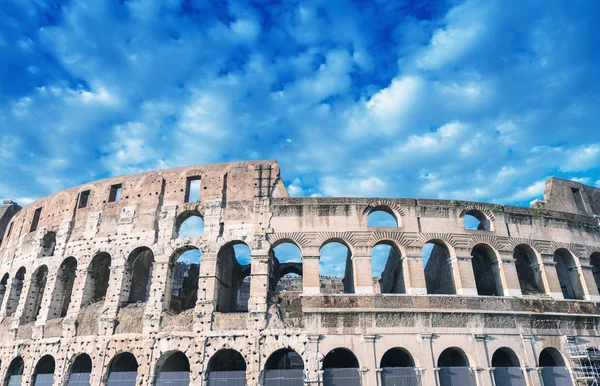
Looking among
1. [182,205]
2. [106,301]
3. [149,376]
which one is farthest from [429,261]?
[106,301]

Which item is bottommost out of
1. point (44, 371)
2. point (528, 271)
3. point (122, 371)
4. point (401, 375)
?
point (401, 375)

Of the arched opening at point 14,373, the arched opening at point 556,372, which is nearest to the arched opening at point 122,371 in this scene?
the arched opening at point 14,373

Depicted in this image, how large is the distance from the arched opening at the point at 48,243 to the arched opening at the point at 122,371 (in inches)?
272

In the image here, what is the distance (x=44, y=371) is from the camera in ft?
54.9

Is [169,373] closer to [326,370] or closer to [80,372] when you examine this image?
[80,372]

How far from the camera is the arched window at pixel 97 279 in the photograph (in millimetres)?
16234

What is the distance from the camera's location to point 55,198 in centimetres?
1941

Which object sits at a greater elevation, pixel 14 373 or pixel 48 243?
pixel 48 243

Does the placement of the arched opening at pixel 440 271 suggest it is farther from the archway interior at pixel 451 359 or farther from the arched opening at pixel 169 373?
the arched opening at pixel 169 373

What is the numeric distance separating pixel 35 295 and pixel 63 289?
2019 mm

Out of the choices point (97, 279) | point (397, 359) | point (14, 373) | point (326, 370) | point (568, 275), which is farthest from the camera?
point (14, 373)

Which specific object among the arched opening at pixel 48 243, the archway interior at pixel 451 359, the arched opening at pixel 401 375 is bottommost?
the arched opening at pixel 401 375

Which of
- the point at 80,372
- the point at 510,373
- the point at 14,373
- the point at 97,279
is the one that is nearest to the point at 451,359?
the point at 510,373

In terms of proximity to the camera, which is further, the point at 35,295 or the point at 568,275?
the point at 35,295
